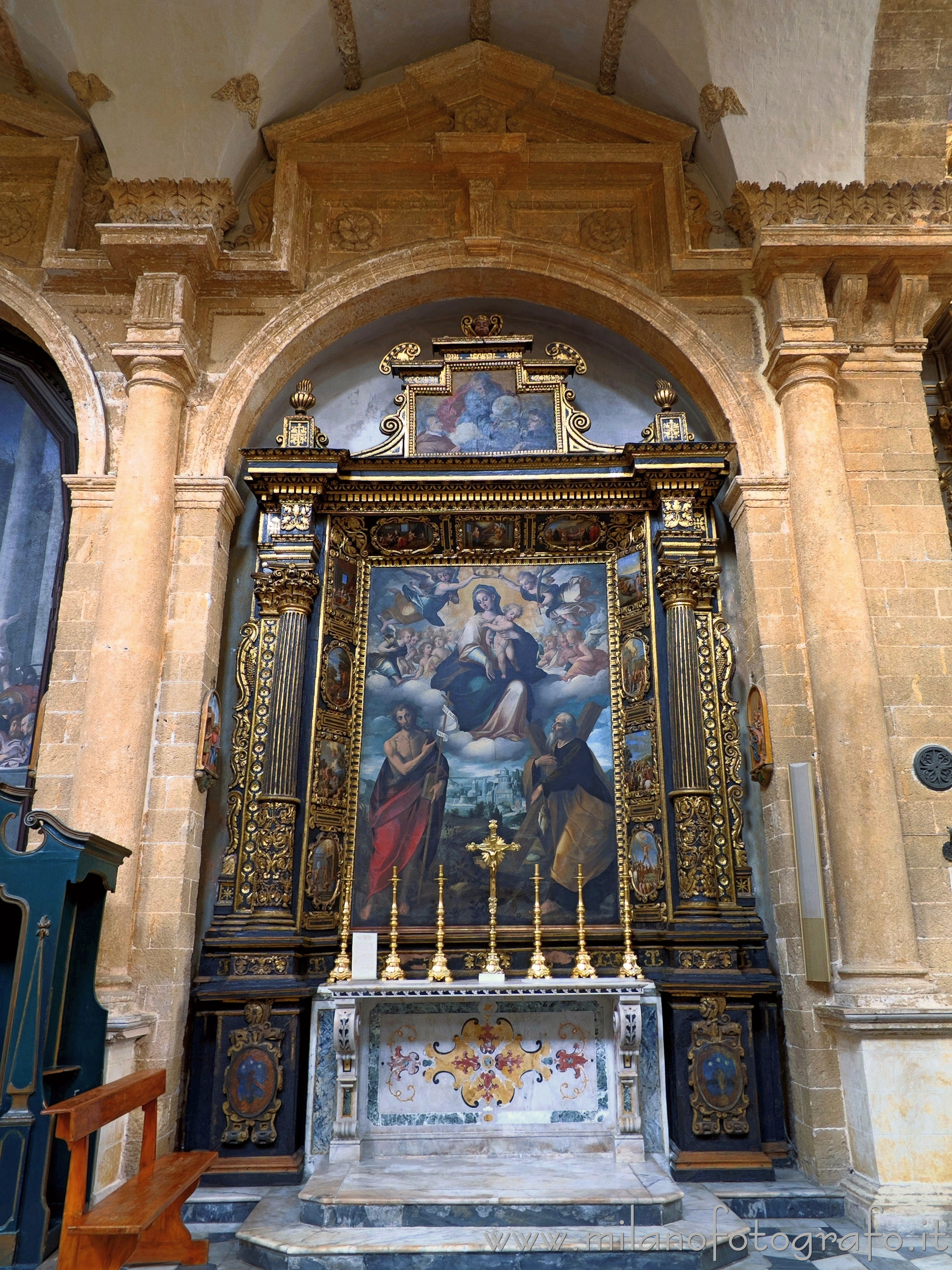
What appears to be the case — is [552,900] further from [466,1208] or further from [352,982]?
[466,1208]

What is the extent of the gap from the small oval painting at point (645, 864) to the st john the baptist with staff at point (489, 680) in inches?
47.4

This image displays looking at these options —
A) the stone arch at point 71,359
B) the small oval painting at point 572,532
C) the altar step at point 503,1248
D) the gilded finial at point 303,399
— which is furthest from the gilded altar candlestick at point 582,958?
the stone arch at point 71,359

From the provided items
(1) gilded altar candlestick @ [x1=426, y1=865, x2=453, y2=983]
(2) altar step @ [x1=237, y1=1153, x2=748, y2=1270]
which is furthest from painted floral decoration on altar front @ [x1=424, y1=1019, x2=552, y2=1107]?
(2) altar step @ [x1=237, y1=1153, x2=748, y2=1270]

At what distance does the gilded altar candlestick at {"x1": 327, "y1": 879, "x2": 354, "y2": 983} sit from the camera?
6.89 m

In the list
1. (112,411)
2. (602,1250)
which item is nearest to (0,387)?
(112,411)

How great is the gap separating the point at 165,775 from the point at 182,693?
602 millimetres

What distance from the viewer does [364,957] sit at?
22.7ft

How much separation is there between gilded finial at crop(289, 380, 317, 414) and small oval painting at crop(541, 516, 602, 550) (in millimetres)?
2198

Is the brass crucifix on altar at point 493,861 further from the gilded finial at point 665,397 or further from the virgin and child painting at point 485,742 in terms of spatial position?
the gilded finial at point 665,397

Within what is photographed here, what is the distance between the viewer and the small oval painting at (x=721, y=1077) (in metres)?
6.63

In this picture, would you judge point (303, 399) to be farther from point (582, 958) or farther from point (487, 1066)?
point (487, 1066)

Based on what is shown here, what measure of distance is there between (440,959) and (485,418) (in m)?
4.45

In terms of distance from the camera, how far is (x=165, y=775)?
23.5 feet
